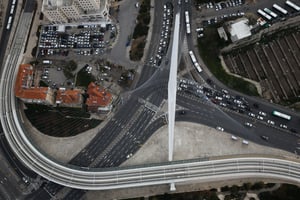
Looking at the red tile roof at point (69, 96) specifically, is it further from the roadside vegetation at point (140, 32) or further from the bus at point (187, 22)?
the bus at point (187, 22)

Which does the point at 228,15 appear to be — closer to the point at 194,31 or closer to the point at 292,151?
the point at 194,31

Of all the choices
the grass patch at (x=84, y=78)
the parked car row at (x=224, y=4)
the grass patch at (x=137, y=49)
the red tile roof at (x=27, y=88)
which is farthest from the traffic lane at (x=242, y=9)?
the red tile roof at (x=27, y=88)

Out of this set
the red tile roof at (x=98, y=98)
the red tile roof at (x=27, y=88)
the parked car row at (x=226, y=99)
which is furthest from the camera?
the red tile roof at (x=27, y=88)

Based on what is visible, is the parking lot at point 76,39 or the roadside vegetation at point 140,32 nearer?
the roadside vegetation at point 140,32

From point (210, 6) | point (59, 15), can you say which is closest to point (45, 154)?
point (59, 15)

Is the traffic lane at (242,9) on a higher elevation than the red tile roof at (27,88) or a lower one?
higher

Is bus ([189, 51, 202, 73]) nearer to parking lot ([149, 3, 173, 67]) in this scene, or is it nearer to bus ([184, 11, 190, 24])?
parking lot ([149, 3, 173, 67])
